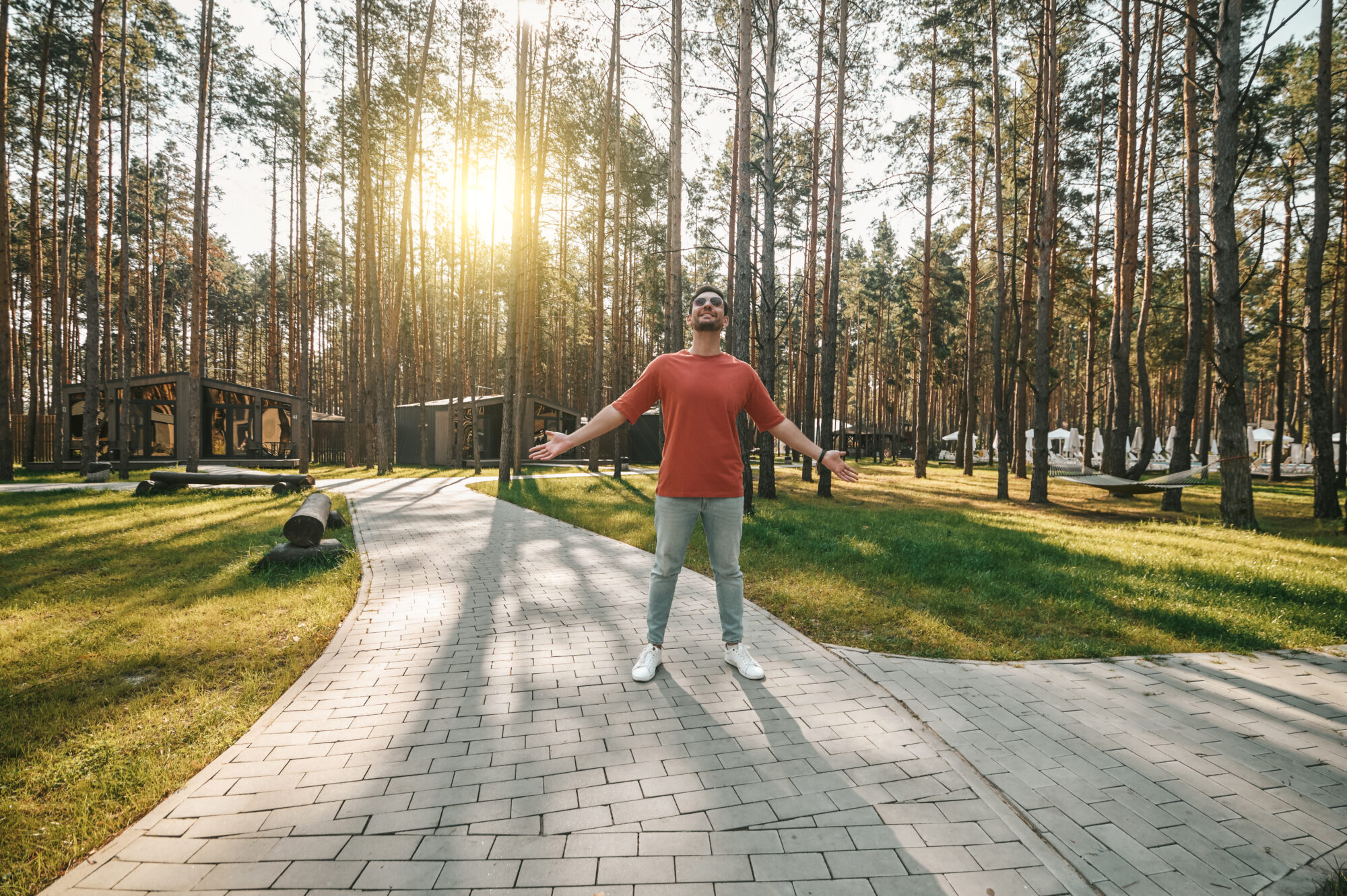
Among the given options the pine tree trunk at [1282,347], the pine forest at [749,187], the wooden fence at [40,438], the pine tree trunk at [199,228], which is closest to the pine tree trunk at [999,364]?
the pine forest at [749,187]

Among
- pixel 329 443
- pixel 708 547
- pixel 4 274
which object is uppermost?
pixel 4 274

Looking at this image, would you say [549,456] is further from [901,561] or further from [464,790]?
[901,561]

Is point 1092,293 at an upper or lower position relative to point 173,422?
upper

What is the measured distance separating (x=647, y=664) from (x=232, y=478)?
13.3 metres

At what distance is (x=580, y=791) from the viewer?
7.22 ft

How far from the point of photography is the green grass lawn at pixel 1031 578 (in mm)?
4066

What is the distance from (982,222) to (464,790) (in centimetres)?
2258

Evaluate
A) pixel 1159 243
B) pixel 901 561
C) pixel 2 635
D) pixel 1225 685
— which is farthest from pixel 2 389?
pixel 1159 243

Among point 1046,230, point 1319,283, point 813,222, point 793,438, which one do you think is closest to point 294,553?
point 793,438

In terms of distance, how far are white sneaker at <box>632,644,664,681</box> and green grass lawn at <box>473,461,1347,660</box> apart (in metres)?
1.36

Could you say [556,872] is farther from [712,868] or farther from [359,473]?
[359,473]

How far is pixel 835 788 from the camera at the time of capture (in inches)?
86.7

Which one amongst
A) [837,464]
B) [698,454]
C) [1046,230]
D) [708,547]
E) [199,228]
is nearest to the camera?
[698,454]

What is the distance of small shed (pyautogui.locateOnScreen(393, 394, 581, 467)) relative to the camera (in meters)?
24.2
